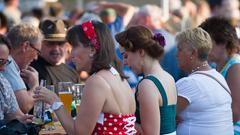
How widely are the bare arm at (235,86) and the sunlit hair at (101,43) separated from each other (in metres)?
1.42

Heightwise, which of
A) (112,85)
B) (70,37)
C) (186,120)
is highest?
(70,37)

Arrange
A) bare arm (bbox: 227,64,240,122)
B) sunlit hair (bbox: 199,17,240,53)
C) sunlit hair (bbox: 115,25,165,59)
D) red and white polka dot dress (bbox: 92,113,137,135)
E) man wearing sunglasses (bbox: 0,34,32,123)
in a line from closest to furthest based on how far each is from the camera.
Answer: red and white polka dot dress (bbox: 92,113,137,135)
sunlit hair (bbox: 115,25,165,59)
man wearing sunglasses (bbox: 0,34,32,123)
bare arm (bbox: 227,64,240,122)
sunlit hair (bbox: 199,17,240,53)

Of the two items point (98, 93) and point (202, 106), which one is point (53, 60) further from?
point (98, 93)

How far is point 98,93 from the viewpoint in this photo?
12.8 ft

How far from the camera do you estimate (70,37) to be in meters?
4.14

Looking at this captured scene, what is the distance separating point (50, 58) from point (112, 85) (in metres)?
2.22

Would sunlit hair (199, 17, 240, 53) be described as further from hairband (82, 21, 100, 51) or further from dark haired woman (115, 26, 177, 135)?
hairband (82, 21, 100, 51)

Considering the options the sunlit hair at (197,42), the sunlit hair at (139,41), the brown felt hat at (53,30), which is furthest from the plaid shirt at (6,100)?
the brown felt hat at (53,30)

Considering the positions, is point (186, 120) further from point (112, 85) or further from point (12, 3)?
point (12, 3)

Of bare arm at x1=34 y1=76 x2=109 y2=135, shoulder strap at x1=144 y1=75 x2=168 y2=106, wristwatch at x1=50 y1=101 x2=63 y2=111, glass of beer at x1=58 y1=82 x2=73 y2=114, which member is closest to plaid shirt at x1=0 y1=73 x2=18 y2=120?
glass of beer at x1=58 y1=82 x2=73 y2=114

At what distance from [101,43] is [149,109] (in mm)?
523

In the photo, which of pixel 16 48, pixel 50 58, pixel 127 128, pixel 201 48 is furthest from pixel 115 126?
pixel 50 58

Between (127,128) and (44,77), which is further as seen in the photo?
(44,77)

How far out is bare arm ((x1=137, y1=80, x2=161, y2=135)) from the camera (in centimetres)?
413
